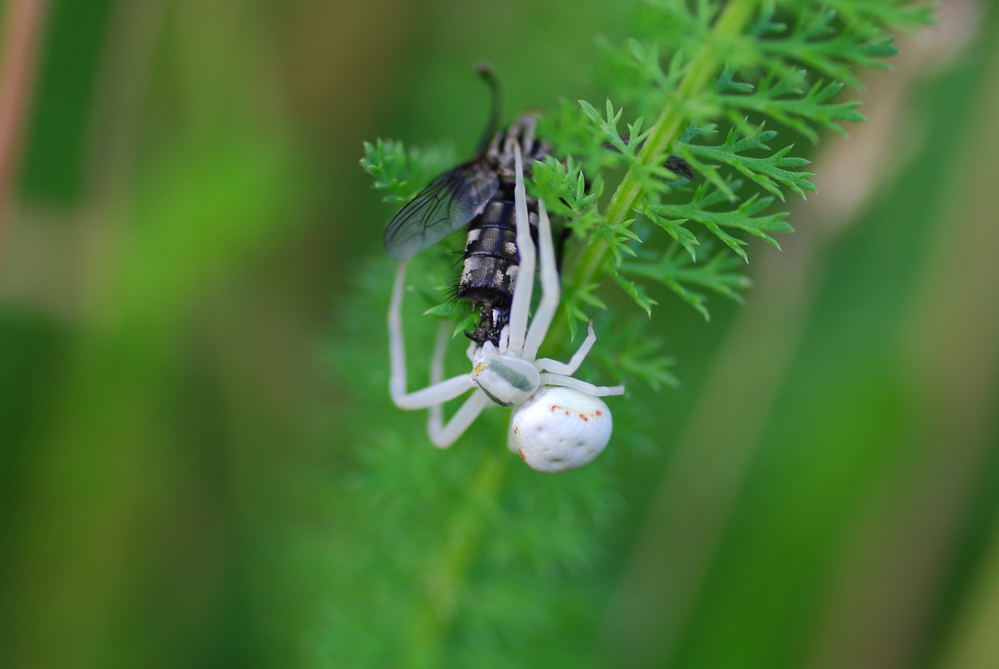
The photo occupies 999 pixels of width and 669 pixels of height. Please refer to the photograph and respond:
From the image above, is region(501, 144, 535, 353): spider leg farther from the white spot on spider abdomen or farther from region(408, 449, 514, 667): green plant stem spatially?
region(408, 449, 514, 667): green plant stem

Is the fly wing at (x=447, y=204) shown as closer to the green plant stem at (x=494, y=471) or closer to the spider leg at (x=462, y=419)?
the green plant stem at (x=494, y=471)

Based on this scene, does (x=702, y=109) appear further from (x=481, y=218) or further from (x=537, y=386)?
(x=537, y=386)

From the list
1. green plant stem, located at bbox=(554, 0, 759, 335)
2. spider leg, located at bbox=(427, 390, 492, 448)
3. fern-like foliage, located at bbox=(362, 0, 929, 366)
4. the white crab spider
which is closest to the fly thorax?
the white crab spider

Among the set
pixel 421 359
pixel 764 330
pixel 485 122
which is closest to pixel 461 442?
pixel 421 359

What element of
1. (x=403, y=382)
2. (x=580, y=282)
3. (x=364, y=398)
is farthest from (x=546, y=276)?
(x=364, y=398)

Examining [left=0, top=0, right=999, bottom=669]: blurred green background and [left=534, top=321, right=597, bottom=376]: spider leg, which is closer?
[left=534, top=321, right=597, bottom=376]: spider leg

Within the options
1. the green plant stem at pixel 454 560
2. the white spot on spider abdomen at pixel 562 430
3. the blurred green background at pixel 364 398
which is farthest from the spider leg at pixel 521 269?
the blurred green background at pixel 364 398
